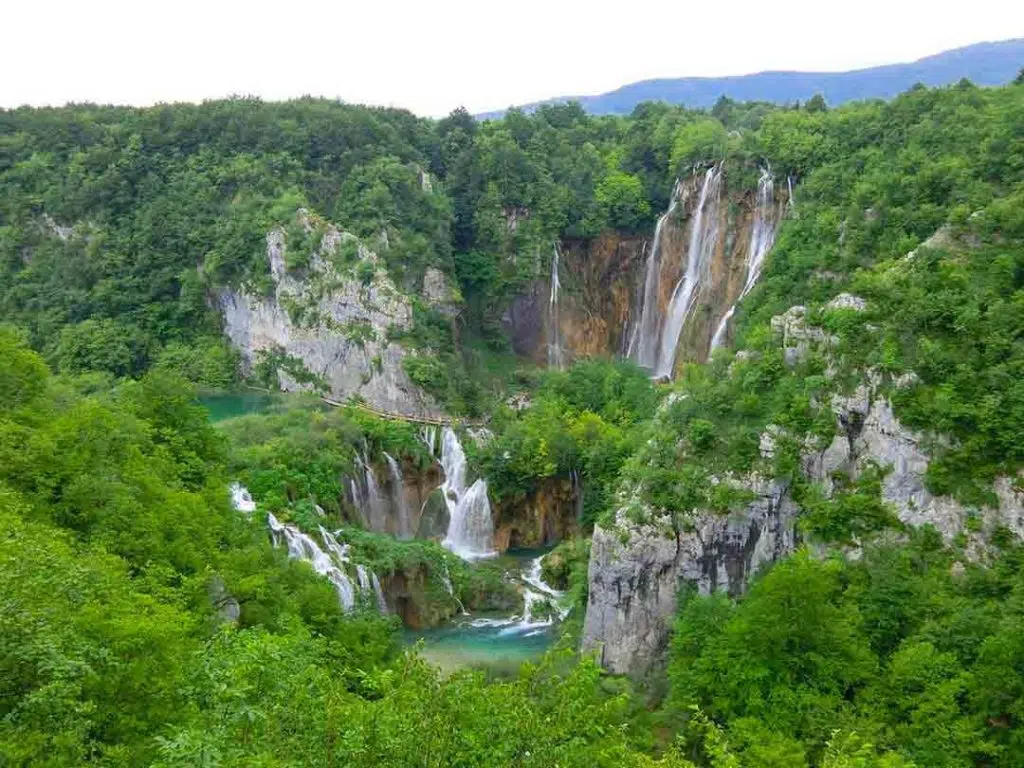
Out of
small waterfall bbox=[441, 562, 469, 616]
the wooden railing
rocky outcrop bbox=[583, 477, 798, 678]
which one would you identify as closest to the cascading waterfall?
small waterfall bbox=[441, 562, 469, 616]

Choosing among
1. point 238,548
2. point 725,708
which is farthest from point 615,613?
point 238,548

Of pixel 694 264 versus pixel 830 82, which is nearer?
pixel 694 264

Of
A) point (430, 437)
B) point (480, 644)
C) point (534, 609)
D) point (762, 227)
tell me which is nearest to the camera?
point (480, 644)

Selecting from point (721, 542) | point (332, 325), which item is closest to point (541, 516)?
point (721, 542)

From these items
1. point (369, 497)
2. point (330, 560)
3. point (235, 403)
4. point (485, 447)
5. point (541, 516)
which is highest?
point (235, 403)

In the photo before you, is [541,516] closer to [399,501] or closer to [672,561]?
[399,501]

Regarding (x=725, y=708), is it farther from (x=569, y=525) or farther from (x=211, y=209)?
(x=211, y=209)
